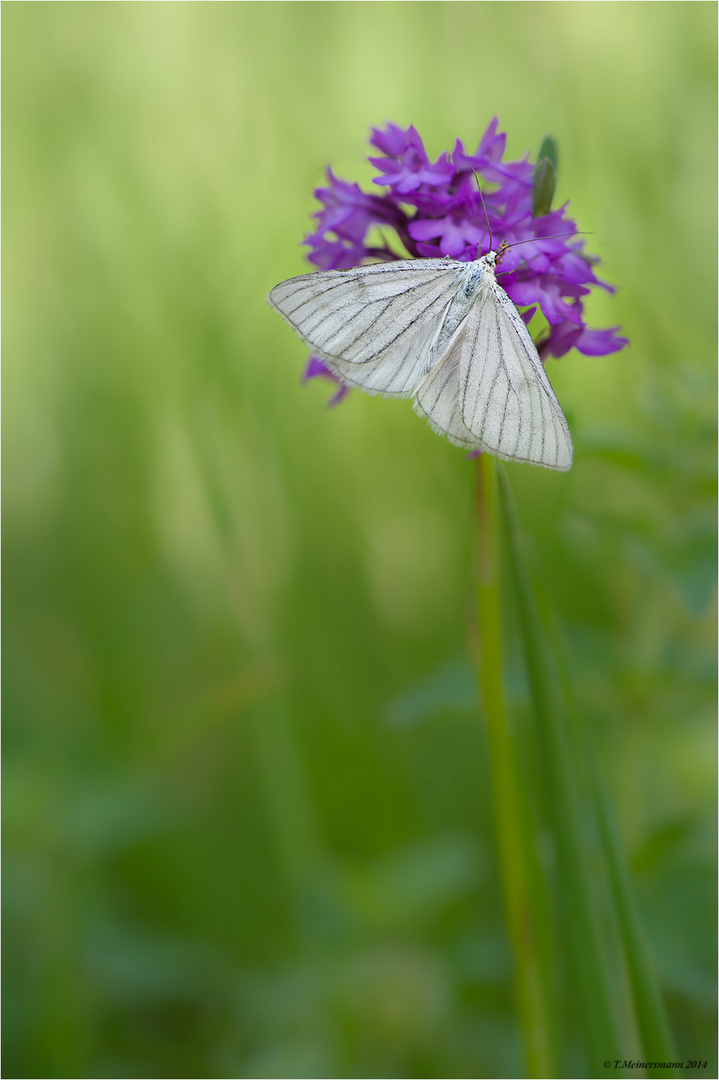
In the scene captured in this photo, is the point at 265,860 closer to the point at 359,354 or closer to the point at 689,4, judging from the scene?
the point at 359,354

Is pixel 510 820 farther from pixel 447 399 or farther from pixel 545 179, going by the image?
pixel 545 179

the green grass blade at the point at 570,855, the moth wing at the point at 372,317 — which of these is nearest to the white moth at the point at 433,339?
the moth wing at the point at 372,317

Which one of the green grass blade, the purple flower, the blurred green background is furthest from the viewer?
the blurred green background

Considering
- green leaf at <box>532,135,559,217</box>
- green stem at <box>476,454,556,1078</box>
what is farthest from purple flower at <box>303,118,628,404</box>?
green stem at <box>476,454,556,1078</box>

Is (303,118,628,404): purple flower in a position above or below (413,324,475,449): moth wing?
above

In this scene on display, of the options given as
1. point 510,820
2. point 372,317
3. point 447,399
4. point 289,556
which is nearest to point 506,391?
point 447,399

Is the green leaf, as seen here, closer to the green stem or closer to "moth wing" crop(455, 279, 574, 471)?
"moth wing" crop(455, 279, 574, 471)
